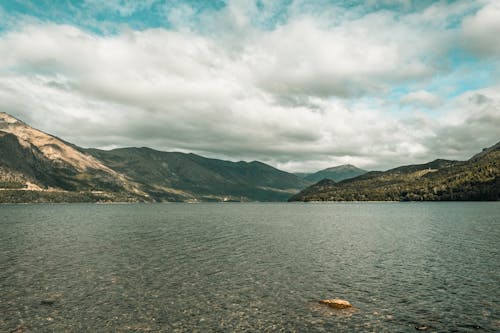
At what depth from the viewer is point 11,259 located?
59.4 metres

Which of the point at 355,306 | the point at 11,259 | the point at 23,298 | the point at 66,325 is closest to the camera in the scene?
the point at 66,325

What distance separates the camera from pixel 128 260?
2357 inches

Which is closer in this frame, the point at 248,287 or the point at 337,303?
the point at 337,303

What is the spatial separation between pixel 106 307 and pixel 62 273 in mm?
18990

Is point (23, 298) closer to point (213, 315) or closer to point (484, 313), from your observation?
point (213, 315)

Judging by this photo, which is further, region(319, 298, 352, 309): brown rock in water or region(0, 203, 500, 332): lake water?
region(319, 298, 352, 309): brown rock in water

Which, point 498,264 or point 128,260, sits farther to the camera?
point 128,260

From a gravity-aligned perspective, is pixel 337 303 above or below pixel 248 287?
above

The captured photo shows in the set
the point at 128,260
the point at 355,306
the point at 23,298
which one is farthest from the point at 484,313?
the point at 128,260

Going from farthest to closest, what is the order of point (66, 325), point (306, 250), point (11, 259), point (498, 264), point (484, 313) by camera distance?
1. point (306, 250)
2. point (11, 259)
3. point (498, 264)
4. point (484, 313)
5. point (66, 325)

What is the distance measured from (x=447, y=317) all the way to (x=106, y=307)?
1320 inches

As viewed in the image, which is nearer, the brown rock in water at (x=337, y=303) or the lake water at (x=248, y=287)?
the lake water at (x=248, y=287)

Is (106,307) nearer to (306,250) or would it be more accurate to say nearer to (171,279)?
(171,279)

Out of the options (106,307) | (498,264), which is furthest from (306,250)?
(106,307)
